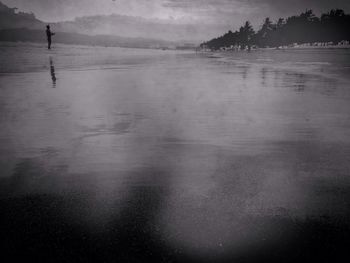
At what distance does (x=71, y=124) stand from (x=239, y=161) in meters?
4.86

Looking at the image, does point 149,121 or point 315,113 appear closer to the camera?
point 149,121

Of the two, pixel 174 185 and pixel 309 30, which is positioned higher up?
pixel 309 30

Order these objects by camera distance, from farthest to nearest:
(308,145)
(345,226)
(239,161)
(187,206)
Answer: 1. (308,145)
2. (239,161)
3. (187,206)
4. (345,226)

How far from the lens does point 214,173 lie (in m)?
5.29

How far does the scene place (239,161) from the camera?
19.2 feet

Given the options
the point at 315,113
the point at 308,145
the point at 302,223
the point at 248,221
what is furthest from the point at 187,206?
the point at 315,113

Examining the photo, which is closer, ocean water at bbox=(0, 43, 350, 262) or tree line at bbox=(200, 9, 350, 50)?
ocean water at bbox=(0, 43, 350, 262)

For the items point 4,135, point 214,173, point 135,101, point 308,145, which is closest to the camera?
point 214,173

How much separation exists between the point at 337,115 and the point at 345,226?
686 cm

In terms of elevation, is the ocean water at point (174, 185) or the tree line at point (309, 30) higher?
the tree line at point (309, 30)

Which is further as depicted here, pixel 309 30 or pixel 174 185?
pixel 309 30

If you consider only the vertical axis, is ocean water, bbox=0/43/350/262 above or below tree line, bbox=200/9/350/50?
below

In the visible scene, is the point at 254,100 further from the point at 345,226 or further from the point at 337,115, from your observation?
the point at 345,226

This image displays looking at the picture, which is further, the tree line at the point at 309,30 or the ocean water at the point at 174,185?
the tree line at the point at 309,30
